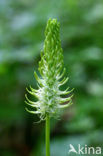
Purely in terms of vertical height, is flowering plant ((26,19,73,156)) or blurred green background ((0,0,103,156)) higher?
blurred green background ((0,0,103,156))

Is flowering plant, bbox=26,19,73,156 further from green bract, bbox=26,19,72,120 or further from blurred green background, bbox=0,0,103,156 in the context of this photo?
blurred green background, bbox=0,0,103,156

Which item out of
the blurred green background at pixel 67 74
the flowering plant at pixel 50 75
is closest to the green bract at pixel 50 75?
the flowering plant at pixel 50 75

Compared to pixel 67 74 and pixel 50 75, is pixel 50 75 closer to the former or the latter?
pixel 50 75

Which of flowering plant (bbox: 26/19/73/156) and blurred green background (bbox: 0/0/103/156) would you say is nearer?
flowering plant (bbox: 26/19/73/156)

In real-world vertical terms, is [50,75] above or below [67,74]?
below

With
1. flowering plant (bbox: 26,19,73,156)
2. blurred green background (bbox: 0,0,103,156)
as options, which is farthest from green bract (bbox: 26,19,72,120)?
blurred green background (bbox: 0,0,103,156)

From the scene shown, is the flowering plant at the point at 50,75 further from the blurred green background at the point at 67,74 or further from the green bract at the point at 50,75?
the blurred green background at the point at 67,74

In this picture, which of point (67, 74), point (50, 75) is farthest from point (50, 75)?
point (67, 74)

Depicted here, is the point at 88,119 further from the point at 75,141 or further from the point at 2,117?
the point at 2,117
